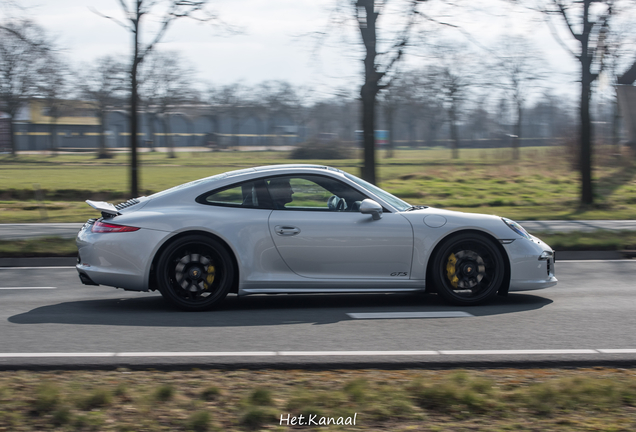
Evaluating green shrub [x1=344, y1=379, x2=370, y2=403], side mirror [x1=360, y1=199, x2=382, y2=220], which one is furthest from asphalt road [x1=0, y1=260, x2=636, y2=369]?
side mirror [x1=360, y1=199, x2=382, y2=220]

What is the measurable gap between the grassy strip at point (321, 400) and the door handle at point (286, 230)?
2.17m

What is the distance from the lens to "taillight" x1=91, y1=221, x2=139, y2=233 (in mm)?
6277

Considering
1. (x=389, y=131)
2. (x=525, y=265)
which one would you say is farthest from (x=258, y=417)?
(x=389, y=131)

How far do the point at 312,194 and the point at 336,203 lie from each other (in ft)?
0.84

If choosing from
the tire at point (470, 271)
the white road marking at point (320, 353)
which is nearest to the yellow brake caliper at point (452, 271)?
the tire at point (470, 271)

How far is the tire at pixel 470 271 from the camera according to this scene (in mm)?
6512

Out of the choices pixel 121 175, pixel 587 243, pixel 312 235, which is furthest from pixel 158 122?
pixel 312 235

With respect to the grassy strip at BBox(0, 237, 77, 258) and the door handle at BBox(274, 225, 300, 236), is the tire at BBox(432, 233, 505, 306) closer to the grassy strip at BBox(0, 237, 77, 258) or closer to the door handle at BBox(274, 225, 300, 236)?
the door handle at BBox(274, 225, 300, 236)

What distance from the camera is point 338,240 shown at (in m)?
6.34

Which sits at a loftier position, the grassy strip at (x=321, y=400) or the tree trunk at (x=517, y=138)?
the tree trunk at (x=517, y=138)

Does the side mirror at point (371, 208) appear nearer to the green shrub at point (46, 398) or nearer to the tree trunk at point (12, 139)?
the green shrub at point (46, 398)

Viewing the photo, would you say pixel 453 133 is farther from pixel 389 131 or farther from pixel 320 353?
pixel 320 353

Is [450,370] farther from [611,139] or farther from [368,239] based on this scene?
[611,139]

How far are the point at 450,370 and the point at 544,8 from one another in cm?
1608
